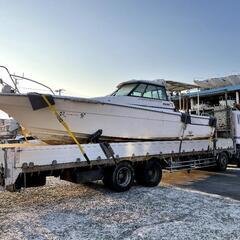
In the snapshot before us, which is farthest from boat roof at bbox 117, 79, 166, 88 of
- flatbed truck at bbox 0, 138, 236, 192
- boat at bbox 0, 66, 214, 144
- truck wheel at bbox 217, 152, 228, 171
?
truck wheel at bbox 217, 152, 228, 171


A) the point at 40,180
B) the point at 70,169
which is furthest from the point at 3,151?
the point at 70,169

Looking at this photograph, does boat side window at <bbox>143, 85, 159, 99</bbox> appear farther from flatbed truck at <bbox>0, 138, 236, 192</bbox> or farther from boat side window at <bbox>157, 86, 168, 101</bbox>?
flatbed truck at <bbox>0, 138, 236, 192</bbox>

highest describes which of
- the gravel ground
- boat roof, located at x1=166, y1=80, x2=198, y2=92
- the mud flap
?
boat roof, located at x1=166, y1=80, x2=198, y2=92

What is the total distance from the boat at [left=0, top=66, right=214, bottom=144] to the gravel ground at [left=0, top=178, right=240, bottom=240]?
1604mm

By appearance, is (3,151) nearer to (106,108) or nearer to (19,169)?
(19,169)

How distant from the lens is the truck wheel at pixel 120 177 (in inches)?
365

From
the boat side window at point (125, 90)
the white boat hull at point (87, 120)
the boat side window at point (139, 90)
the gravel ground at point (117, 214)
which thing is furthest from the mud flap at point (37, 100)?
the boat side window at point (139, 90)

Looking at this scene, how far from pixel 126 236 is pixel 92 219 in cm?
120

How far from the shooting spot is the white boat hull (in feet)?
29.0

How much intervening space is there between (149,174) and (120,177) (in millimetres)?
1171

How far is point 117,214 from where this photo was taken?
704 centimetres

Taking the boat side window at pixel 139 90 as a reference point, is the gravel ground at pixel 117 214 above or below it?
below

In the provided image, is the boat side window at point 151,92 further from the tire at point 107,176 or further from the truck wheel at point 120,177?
the tire at point 107,176

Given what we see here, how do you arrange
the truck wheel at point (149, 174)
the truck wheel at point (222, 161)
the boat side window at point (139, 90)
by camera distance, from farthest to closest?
1. the truck wheel at point (222, 161)
2. the boat side window at point (139, 90)
3. the truck wheel at point (149, 174)
